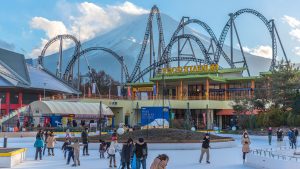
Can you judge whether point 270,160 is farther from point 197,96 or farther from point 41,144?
point 197,96

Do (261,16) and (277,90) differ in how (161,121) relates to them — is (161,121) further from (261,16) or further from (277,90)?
(261,16)

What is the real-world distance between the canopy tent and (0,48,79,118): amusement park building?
15918 millimetres

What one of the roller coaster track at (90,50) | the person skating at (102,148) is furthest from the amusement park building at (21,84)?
the person skating at (102,148)

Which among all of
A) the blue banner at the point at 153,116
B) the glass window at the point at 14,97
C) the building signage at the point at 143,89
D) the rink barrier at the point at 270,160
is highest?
the building signage at the point at 143,89

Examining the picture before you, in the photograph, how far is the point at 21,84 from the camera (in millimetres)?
73750

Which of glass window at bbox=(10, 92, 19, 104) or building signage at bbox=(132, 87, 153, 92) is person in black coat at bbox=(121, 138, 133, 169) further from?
glass window at bbox=(10, 92, 19, 104)

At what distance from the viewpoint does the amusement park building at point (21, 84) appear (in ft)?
237

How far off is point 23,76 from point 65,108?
29.2m

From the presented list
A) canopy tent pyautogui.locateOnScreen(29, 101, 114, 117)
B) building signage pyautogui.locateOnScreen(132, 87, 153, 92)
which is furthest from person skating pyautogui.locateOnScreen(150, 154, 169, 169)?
building signage pyautogui.locateOnScreen(132, 87, 153, 92)

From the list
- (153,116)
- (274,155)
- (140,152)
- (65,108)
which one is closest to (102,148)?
(140,152)

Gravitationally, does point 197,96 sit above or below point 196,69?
below

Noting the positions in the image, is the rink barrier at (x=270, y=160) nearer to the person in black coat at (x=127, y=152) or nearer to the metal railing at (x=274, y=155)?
the metal railing at (x=274, y=155)

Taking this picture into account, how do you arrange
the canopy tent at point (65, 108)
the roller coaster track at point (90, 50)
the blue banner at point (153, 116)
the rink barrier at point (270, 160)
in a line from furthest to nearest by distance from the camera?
the roller coaster track at point (90, 50) → the canopy tent at point (65, 108) → the blue banner at point (153, 116) → the rink barrier at point (270, 160)

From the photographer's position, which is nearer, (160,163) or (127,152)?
(160,163)
